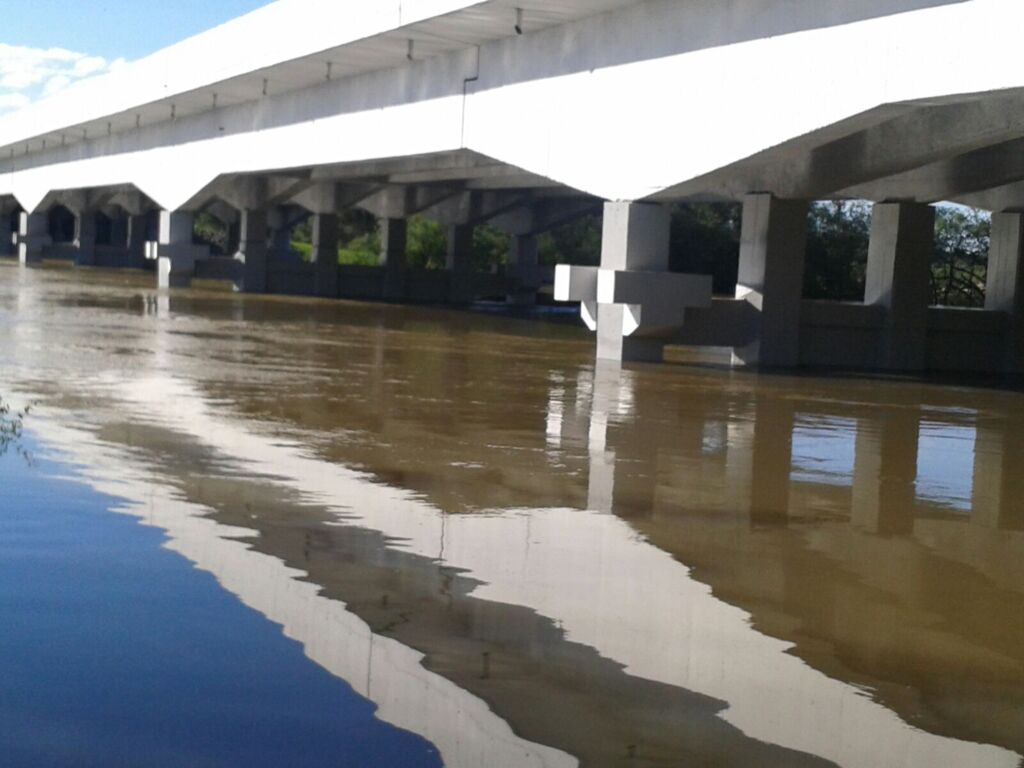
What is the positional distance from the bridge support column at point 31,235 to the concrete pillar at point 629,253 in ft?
Result: 163

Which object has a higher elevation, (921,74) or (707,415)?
(921,74)

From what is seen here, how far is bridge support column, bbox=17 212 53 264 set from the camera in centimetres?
6656

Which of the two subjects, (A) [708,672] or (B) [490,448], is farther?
(B) [490,448]

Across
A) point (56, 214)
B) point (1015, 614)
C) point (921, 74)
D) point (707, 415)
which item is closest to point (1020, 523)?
point (1015, 614)

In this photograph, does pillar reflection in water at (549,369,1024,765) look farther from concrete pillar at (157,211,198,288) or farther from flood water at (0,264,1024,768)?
concrete pillar at (157,211,198,288)

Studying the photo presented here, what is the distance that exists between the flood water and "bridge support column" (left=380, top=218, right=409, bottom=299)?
121 ft

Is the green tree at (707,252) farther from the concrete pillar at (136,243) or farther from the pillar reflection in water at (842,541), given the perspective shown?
the pillar reflection in water at (842,541)

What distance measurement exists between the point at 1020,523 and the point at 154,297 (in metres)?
30.1

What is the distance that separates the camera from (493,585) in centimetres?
676

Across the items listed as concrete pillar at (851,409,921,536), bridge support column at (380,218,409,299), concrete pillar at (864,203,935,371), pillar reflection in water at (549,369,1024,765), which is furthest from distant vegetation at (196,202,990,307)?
pillar reflection in water at (549,369,1024,765)

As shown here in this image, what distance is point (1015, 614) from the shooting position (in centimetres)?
684

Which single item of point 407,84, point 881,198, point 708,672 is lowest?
point 708,672

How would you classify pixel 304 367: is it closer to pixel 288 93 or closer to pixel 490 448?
pixel 490 448

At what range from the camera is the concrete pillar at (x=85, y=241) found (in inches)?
2665
